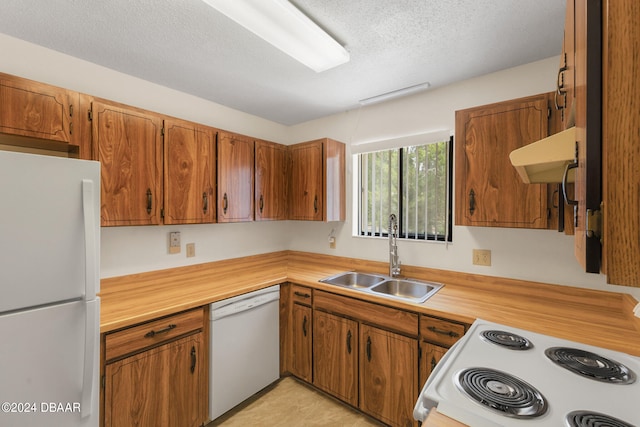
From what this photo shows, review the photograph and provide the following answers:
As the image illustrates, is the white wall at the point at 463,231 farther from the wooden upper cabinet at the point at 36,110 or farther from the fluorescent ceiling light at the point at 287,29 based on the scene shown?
the wooden upper cabinet at the point at 36,110

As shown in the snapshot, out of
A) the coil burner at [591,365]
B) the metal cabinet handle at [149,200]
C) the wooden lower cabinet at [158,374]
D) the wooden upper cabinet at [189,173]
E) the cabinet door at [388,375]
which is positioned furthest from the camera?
the wooden upper cabinet at [189,173]

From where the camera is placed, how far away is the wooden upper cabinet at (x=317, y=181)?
2629mm

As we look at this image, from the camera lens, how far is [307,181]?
2732 millimetres

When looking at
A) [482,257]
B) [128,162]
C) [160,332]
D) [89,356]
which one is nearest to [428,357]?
[482,257]

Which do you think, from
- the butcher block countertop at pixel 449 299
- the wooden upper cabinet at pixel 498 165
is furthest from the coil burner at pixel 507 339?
the wooden upper cabinet at pixel 498 165

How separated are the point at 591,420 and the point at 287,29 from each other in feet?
6.29

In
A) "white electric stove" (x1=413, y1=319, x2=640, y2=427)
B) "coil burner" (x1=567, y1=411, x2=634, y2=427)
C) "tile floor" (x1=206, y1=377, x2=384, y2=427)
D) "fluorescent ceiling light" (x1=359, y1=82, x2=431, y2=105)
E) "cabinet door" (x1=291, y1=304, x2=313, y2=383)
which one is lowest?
"tile floor" (x1=206, y1=377, x2=384, y2=427)

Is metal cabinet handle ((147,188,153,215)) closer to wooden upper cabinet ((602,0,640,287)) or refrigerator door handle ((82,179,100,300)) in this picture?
refrigerator door handle ((82,179,100,300))

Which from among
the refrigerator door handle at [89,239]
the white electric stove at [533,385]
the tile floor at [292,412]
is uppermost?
the refrigerator door handle at [89,239]

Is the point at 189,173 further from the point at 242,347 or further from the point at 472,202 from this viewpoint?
the point at 472,202

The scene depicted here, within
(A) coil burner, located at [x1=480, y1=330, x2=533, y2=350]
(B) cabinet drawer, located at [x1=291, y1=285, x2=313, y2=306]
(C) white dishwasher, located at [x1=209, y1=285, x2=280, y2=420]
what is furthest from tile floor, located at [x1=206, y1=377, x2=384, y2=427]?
(A) coil burner, located at [x1=480, y1=330, x2=533, y2=350]

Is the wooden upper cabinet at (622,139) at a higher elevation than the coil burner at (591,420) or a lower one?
higher

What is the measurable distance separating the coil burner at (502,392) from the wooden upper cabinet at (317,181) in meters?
1.81

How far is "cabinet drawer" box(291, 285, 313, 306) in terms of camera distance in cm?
225
